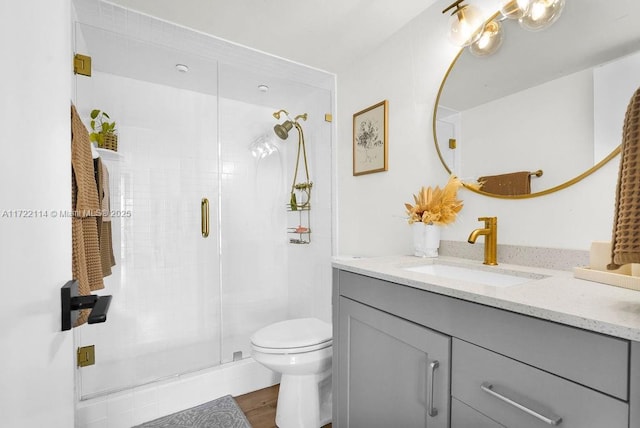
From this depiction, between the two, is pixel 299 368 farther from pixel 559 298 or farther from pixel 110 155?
pixel 110 155

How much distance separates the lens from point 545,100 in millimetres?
1158

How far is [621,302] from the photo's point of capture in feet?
2.24

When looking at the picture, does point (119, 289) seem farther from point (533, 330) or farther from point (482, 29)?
point (482, 29)

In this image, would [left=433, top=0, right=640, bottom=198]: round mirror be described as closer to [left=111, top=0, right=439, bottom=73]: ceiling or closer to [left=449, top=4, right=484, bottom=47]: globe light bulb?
[left=449, top=4, right=484, bottom=47]: globe light bulb

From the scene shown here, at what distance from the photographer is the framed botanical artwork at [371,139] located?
1.84m

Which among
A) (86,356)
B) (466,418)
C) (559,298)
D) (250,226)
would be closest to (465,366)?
(466,418)

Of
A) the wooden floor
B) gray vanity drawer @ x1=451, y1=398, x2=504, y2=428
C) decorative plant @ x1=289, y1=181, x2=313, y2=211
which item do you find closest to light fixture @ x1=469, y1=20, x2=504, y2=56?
gray vanity drawer @ x1=451, y1=398, x2=504, y2=428

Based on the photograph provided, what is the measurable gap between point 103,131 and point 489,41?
Result: 2258 millimetres

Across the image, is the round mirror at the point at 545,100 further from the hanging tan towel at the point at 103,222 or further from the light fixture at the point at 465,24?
the hanging tan towel at the point at 103,222

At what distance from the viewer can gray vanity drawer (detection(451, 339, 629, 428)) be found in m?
0.57

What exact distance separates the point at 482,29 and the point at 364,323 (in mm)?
1362

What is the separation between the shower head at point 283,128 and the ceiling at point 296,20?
649 millimetres

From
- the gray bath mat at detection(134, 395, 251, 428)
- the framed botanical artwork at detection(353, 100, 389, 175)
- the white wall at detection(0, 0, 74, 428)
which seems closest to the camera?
the white wall at detection(0, 0, 74, 428)

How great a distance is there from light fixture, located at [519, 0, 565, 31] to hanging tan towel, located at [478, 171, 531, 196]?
0.56 m
